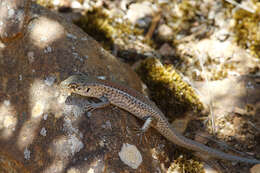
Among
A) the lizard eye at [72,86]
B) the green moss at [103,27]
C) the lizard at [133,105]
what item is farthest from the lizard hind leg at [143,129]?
the green moss at [103,27]

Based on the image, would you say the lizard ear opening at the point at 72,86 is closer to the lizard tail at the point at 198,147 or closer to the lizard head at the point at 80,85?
the lizard head at the point at 80,85

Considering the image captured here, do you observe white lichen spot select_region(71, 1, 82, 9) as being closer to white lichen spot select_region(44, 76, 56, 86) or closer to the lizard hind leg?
white lichen spot select_region(44, 76, 56, 86)

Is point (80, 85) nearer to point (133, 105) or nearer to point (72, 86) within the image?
point (72, 86)

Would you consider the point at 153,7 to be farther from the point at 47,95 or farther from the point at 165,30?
the point at 47,95

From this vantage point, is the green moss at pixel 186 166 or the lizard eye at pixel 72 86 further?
the green moss at pixel 186 166

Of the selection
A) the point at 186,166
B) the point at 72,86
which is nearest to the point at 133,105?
the point at 72,86

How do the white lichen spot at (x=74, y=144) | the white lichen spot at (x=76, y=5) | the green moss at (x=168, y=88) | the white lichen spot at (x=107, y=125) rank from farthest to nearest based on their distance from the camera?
the white lichen spot at (x=76, y=5), the green moss at (x=168, y=88), the white lichen spot at (x=107, y=125), the white lichen spot at (x=74, y=144)

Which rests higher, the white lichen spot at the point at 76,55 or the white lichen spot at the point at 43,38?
the white lichen spot at the point at 43,38
